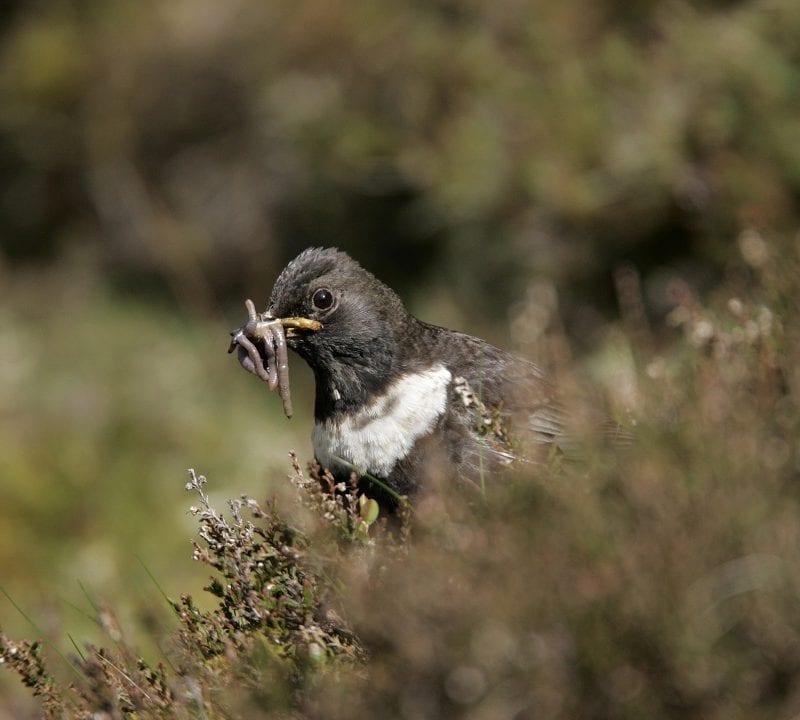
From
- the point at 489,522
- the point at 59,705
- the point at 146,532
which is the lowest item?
the point at 146,532

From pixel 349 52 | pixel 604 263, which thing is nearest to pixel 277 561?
→ pixel 604 263

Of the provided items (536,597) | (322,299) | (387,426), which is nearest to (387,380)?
(387,426)

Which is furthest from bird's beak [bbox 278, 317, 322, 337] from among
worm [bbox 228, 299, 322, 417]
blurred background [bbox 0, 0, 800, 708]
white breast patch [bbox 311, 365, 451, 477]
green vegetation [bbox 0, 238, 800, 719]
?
green vegetation [bbox 0, 238, 800, 719]

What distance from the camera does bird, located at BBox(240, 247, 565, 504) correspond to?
3502 millimetres

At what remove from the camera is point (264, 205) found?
30.1 feet

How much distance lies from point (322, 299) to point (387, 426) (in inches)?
18.7

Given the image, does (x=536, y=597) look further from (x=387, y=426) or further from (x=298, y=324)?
(x=298, y=324)

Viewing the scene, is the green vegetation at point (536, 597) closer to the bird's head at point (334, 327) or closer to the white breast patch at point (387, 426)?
the white breast patch at point (387, 426)

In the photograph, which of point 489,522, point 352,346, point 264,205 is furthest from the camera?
point 264,205

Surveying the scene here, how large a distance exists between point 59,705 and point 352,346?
1.48m

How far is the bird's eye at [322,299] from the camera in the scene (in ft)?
12.5

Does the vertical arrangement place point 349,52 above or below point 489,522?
below

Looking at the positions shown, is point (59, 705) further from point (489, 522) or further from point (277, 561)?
point (489, 522)

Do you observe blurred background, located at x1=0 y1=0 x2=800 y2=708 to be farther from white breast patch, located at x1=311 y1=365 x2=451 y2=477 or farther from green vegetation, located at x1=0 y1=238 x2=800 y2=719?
green vegetation, located at x1=0 y1=238 x2=800 y2=719
